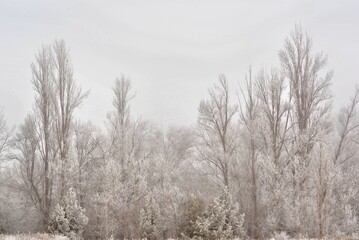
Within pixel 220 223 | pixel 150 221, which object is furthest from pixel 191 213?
pixel 150 221

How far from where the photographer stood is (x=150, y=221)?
27.1 metres

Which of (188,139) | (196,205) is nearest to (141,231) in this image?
(196,205)

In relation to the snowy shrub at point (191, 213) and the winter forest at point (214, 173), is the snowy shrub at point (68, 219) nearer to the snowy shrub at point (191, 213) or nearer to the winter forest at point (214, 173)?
the winter forest at point (214, 173)

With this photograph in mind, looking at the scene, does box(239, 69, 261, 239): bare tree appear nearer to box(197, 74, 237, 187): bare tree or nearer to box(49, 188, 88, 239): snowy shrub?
box(197, 74, 237, 187): bare tree

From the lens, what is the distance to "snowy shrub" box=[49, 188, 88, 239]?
2041 centimetres

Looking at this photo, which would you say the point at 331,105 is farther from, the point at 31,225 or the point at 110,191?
the point at 31,225

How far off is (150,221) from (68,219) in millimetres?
7864

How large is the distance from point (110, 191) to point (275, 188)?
11124 millimetres

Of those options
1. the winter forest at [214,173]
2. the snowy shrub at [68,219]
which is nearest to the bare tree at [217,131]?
the winter forest at [214,173]

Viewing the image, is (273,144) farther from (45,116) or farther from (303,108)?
(45,116)

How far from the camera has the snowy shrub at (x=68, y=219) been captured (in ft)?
66.9

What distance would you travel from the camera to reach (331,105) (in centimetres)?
2566

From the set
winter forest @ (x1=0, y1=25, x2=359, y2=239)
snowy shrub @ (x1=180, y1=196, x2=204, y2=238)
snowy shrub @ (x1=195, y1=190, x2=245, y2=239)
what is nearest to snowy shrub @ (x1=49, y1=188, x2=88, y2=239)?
winter forest @ (x1=0, y1=25, x2=359, y2=239)

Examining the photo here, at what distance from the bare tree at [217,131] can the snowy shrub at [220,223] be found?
14.8ft
